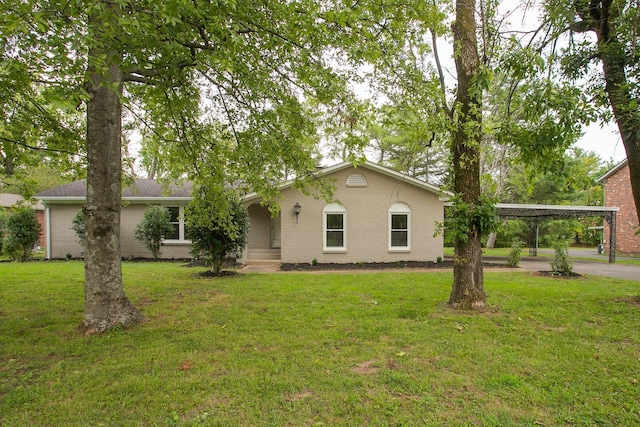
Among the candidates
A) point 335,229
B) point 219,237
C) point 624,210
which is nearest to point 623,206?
point 624,210

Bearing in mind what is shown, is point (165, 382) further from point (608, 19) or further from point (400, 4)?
point (608, 19)

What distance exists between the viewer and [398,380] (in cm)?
342

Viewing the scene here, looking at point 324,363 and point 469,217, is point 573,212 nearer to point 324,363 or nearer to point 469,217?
point 469,217

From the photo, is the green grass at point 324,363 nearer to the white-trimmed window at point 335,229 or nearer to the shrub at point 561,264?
the shrub at point 561,264

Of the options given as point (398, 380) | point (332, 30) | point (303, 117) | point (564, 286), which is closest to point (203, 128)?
point (303, 117)

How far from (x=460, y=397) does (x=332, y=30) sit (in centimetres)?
449

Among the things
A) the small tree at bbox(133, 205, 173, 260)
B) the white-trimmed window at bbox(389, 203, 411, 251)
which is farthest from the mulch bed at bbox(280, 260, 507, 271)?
the small tree at bbox(133, 205, 173, 260)

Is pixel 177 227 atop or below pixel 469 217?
below

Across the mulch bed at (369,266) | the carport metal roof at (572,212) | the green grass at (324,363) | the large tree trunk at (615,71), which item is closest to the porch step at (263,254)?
the mulch bed at (369,266)

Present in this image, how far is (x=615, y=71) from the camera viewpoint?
5293mm

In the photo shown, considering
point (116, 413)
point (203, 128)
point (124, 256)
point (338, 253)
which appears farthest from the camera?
point (124, 256)

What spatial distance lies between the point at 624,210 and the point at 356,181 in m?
18.1

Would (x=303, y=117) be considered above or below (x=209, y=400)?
above

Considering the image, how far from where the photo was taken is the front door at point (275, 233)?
629 inches
